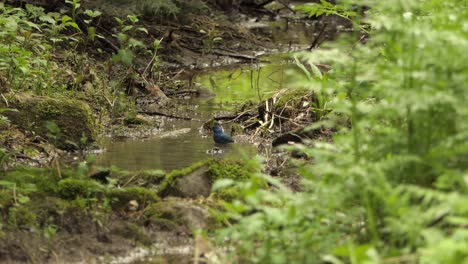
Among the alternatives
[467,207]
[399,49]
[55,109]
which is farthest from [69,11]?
[467,207]

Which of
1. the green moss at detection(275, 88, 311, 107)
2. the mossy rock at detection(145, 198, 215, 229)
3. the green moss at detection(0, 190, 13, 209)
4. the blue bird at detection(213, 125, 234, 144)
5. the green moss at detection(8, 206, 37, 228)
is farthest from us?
the green moss at detection(275, 88, 311, 107)

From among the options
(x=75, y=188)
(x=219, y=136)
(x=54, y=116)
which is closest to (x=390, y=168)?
(x=75, y=188)

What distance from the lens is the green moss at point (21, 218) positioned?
5535 mm

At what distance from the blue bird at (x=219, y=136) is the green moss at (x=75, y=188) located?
3156 mm

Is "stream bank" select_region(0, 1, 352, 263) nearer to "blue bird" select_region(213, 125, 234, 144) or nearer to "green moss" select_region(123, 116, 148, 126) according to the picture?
"green moss" select_region(123, 116, 148, 126)

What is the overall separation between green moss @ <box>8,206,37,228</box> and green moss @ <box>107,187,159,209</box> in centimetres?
58

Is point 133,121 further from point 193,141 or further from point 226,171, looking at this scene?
point 226,171

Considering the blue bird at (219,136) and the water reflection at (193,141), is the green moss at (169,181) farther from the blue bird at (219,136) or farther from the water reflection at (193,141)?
the blue bird at (219,136)

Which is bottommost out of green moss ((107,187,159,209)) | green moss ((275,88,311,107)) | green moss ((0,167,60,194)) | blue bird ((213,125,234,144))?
blue bird ((213,125,234,144))

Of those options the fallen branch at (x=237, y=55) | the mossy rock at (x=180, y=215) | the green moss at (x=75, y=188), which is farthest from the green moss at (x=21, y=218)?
the fallen branch at (x=237, y=55)

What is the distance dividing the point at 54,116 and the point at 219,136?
1.62 metres

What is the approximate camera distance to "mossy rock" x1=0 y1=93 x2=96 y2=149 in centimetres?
852

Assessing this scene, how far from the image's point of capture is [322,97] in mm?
9320

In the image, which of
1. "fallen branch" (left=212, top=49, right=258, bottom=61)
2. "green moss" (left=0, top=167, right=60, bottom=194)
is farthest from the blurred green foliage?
"fallen branch" (left=212, top=49, right=258, bottom=61)
